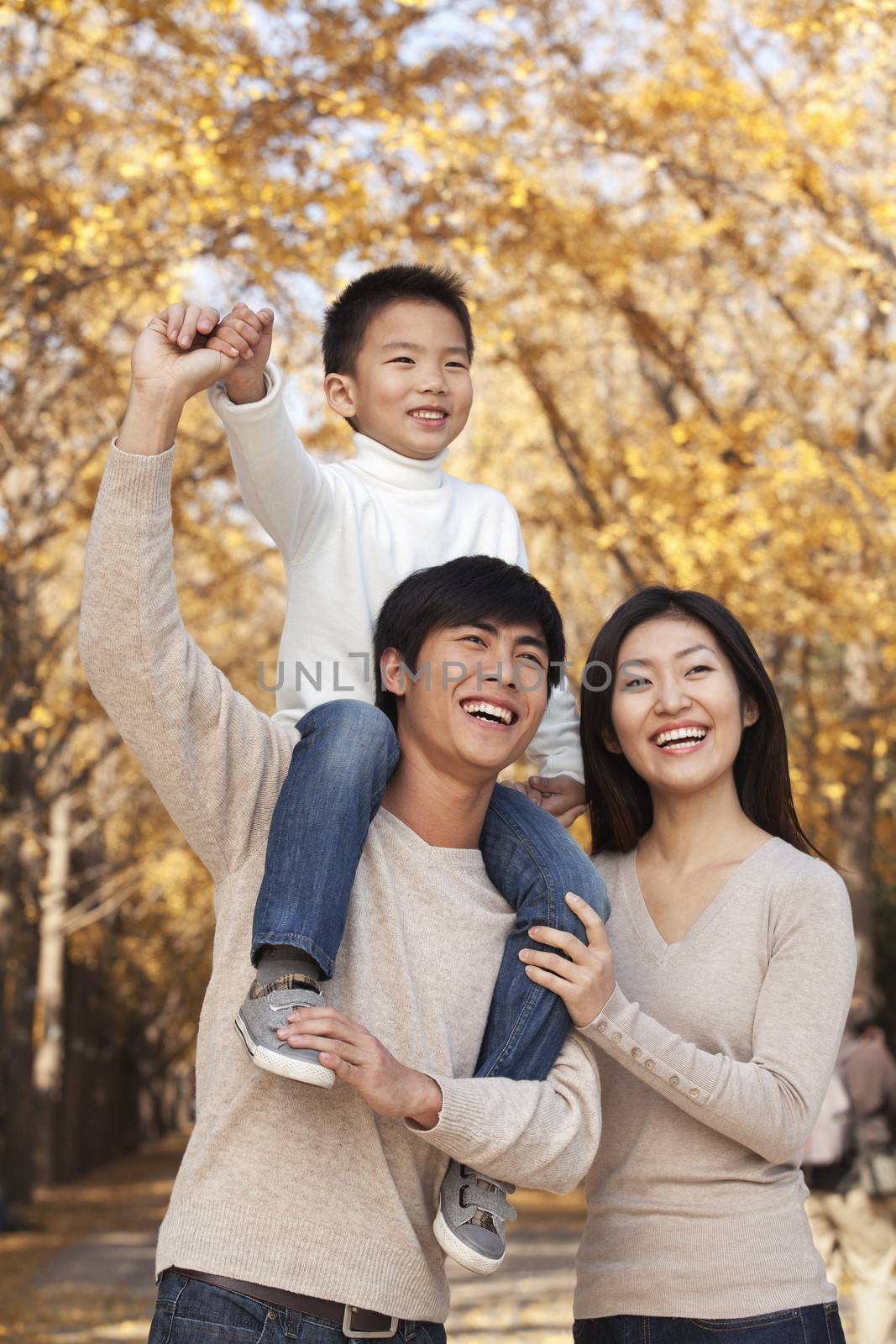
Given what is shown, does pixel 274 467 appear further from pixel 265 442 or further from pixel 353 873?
pixel 353 873

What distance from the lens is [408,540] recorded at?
10.5 feet

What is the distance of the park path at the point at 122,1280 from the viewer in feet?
31.9

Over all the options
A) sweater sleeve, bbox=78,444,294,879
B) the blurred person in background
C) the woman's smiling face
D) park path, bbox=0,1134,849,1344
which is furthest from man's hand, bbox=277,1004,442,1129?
park path, bbox=0,1134,849,1344

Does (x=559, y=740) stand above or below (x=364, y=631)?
below

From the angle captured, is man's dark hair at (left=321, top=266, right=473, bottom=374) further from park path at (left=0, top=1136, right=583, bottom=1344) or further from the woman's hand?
park path at (left=0, top=1136, right=583, bottom=1344)

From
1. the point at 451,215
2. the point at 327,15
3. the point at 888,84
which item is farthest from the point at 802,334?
the point at 327,15

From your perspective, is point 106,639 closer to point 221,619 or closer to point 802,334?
point 802,334

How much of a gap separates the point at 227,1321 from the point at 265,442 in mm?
1533

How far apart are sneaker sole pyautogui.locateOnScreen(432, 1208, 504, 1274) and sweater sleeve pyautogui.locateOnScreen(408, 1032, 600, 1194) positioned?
0.11m

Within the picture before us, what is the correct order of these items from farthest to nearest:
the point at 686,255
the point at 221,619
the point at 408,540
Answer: the point at 221,619 < the point at 686,255 < the point at 408,540

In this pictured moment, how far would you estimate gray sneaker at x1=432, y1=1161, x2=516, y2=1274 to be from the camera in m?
2.33

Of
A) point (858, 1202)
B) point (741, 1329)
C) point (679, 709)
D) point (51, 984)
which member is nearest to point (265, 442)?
point (679, 709)

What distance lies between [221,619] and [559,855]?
52.8ft

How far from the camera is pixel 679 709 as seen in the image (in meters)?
2.96
